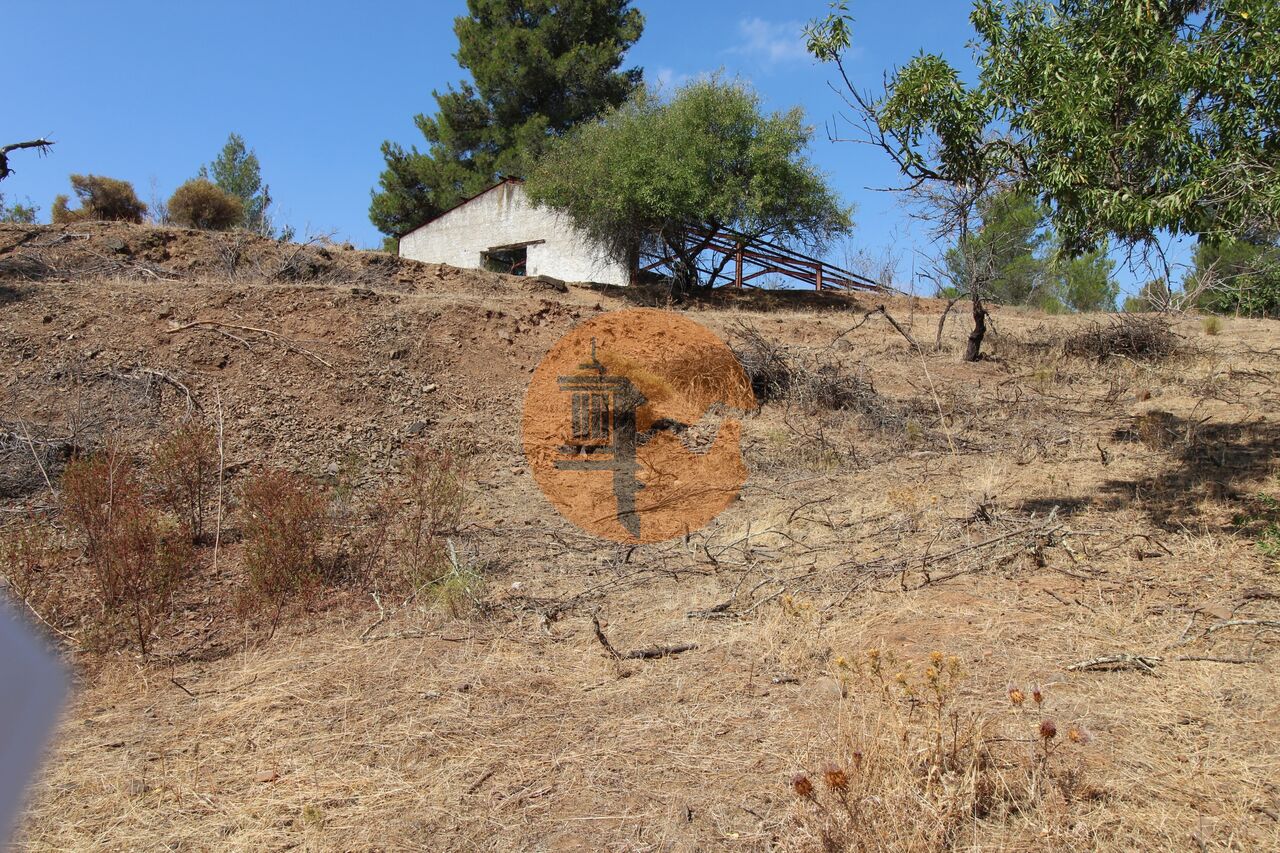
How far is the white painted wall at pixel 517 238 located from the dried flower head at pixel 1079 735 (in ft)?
49.4

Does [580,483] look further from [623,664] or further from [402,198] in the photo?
[402,198]

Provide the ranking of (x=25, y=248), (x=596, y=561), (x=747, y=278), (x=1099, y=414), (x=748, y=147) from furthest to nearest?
(x=747, y=278) → (x=748, y=147) → (x=25, y=248) → (x=1099, y=414) → (x=596, y=561)

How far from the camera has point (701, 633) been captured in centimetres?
425

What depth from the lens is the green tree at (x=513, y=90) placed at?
23.7 meters

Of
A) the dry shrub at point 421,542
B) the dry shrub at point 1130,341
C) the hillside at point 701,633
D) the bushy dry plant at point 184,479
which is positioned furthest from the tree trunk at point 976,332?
the bushy dry plant at point 184,479

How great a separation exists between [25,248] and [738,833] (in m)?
12.9

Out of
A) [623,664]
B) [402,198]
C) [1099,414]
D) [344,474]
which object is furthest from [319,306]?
[402,198]

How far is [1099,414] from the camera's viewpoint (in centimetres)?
884

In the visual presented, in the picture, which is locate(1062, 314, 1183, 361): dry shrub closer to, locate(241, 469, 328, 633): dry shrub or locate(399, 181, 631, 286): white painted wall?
locate(399, 181, 631, 286): white painted wall

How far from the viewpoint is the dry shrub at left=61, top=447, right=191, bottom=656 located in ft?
15.1

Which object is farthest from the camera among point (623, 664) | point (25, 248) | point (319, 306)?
point (25, 248)

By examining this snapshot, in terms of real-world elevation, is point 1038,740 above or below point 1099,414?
below

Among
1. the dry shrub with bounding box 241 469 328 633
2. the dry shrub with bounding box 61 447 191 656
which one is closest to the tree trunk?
the dry shrub with bounding box 241 469 328 633

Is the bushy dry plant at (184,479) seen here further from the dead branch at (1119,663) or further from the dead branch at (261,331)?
the dead branch at (1119,663)
